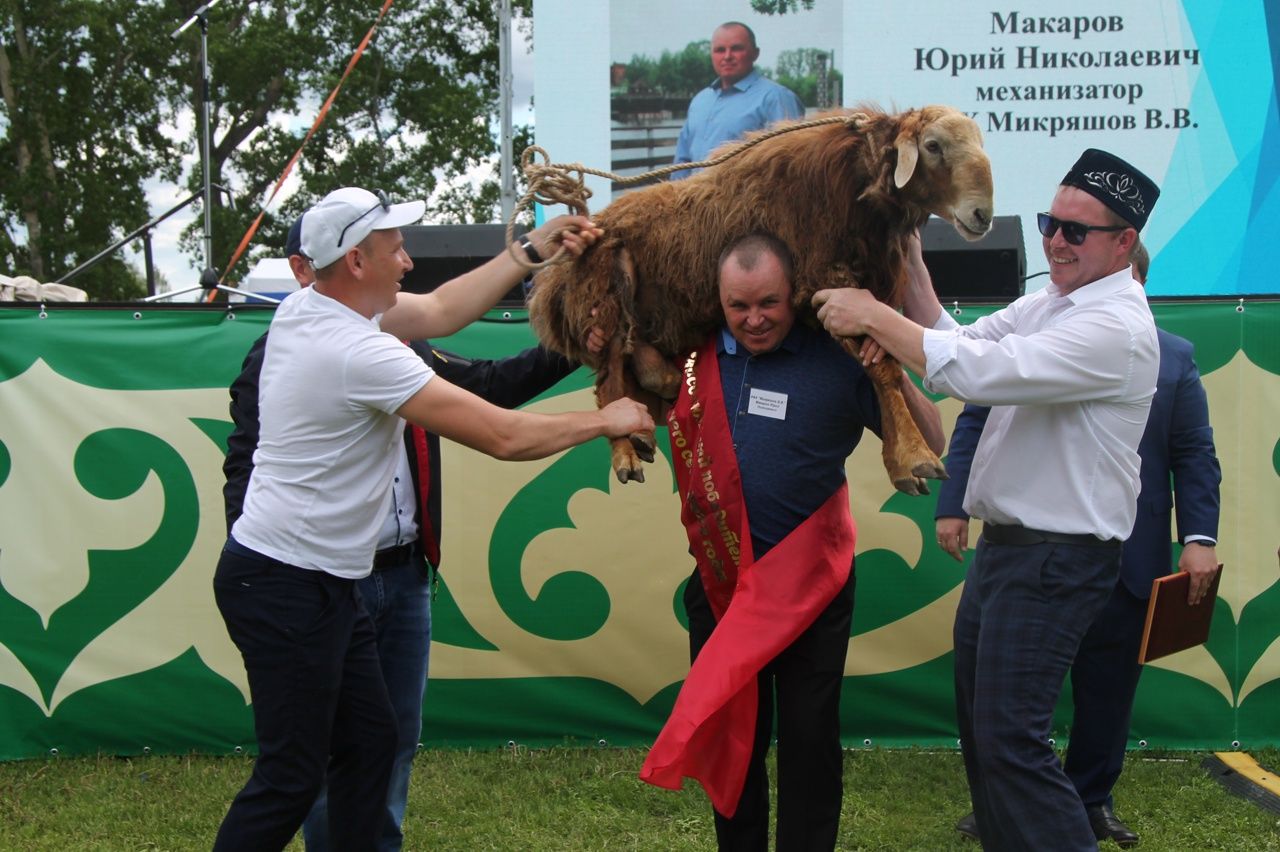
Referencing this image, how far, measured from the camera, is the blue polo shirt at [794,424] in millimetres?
3242

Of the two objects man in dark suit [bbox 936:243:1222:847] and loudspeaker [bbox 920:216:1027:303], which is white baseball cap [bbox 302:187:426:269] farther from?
loudspeaker [bbox 920:216:1027:303]

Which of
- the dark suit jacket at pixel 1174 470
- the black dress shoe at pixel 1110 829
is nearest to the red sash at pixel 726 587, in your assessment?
the dark suit jacket at pixel 1174 470

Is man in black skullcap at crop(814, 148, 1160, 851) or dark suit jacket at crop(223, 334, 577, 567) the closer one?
man in black skullcap at crop(814, 148, 1160, 851)

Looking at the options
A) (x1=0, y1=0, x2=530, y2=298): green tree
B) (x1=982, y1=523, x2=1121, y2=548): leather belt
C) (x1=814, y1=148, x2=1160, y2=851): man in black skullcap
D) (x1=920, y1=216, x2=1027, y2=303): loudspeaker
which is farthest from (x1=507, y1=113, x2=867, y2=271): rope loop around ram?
(x1=0, y1=0, x2=530, y2=298): green tree

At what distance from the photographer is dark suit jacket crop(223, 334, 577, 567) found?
141 inches

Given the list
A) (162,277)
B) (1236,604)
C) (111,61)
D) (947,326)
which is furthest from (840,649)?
(111,61)

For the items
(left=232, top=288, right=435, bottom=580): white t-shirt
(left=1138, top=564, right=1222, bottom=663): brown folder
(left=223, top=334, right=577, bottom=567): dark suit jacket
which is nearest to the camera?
(left=232, top=288, right=435, bottom=580): white t-shirt

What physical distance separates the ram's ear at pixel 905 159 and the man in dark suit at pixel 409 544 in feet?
4.08

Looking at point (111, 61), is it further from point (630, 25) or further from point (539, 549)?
point (539, 549)

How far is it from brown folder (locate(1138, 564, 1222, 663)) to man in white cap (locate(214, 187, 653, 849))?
1.86 metres

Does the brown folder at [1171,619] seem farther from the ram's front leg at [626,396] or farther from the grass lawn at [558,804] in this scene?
the ram's front leg at [626,396]

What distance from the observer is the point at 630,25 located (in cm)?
975

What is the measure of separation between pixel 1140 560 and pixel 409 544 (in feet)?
9.05

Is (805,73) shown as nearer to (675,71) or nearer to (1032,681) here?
(675,71)
